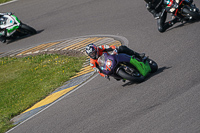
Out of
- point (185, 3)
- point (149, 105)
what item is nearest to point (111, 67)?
point (149, 105)

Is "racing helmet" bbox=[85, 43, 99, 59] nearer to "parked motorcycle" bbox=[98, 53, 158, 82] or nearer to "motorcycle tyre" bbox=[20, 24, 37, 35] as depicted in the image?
"parked motorcycle" bbox=[98, 53, 158, 82]

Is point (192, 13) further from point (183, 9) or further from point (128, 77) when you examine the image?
point (128, 77)

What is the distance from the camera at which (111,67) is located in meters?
8.33

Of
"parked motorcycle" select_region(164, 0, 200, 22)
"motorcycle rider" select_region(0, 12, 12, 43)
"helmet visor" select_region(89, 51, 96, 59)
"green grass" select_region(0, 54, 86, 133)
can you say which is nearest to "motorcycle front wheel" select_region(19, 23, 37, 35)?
"motorcycle rider" select_region(0, 12, 12, 43)

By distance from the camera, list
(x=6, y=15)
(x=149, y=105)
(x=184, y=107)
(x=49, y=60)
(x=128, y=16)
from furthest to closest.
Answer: (x=6, y=15), (x=128, y=16), (x=49, y=60), (x=149, y=105), (x=184, y=107)

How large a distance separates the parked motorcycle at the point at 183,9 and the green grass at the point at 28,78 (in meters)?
3.72

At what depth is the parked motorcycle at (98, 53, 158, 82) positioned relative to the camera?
27.3 ft

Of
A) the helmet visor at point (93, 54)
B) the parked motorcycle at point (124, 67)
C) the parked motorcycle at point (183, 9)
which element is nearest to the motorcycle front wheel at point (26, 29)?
the parked motorcycle at point (183, 9)

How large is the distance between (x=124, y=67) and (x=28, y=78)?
5.44 m

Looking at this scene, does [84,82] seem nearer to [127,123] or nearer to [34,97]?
[34,97]

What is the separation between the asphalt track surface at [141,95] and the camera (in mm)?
6420

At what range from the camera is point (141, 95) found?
770cm

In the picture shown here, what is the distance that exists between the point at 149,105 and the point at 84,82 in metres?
3.58

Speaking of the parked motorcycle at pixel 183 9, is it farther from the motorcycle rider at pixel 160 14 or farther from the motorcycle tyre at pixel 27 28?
the motorcycle tyre at pixel 27 28
